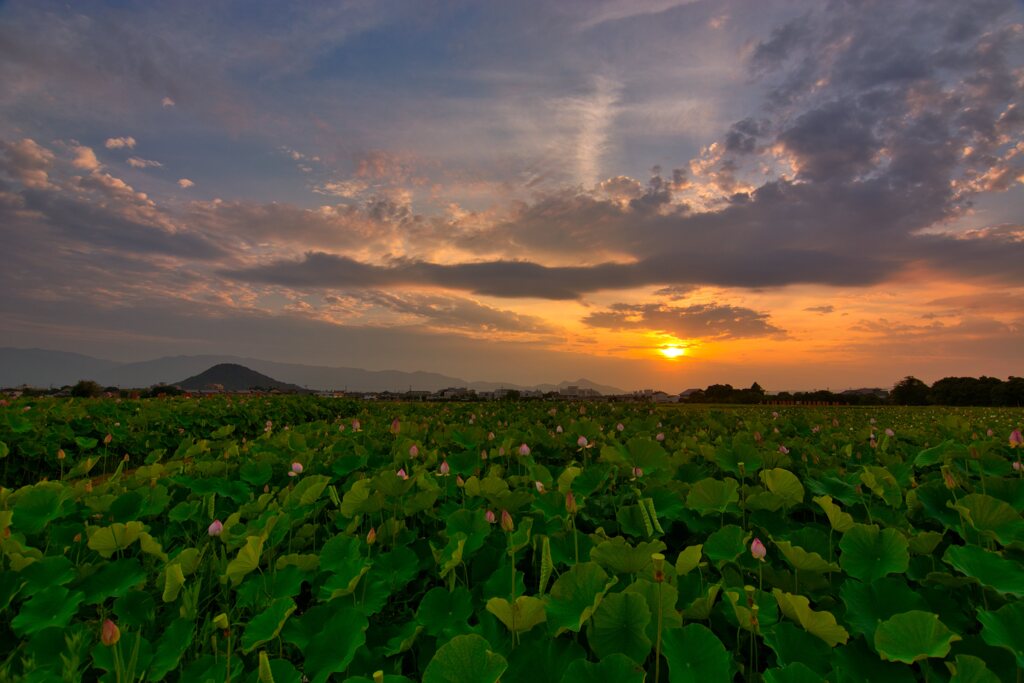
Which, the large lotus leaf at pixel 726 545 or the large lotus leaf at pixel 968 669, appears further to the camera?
the large lotus leaf at pixel 726 545

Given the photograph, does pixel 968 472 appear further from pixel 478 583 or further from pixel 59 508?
pixel 59 508

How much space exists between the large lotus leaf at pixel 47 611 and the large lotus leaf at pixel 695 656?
6.96 ft

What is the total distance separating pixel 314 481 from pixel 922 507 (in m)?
3.04

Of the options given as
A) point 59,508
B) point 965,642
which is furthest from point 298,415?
point 965,642

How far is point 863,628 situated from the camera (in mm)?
1685

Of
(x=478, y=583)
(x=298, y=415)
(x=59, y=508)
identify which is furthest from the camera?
(x=298, y=415)

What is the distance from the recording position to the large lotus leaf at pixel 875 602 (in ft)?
5.61

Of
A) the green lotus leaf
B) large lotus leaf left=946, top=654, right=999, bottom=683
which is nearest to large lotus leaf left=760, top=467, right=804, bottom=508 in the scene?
the green lotus leaf

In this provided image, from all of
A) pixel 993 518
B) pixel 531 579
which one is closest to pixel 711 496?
pixel 531 579

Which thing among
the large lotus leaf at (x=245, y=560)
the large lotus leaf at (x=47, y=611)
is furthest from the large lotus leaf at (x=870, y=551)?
the large lotus leaf at (x=47, y=611)

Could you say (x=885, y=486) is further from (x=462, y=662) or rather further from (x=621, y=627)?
(x=462, y=662)

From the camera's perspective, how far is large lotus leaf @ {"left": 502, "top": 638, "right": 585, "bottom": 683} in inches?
55.1

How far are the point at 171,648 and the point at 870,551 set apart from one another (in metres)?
2.46

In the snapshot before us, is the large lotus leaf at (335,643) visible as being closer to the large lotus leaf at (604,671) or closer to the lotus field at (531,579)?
the lotus field at (531,579)
